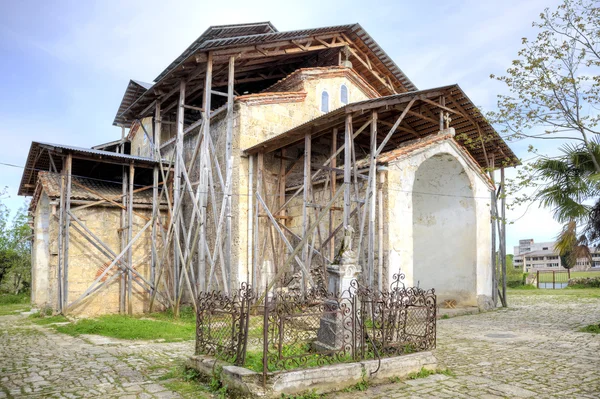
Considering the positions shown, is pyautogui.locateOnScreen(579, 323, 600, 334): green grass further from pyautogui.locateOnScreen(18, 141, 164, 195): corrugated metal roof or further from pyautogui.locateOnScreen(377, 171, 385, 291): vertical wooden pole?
pyautogui.locateOnScreen(18, 141, 164, 195): corrugated metal roof

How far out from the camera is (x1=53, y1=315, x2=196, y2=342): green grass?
1031 cm

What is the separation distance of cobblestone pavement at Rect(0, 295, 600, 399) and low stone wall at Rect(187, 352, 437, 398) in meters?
0.21

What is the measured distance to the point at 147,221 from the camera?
15.4 m

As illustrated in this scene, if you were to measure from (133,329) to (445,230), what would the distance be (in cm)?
1005

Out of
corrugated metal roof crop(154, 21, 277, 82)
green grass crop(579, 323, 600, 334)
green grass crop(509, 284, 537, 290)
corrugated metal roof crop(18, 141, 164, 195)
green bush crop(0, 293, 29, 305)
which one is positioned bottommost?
green bush crop(0, 293, 29, 305)

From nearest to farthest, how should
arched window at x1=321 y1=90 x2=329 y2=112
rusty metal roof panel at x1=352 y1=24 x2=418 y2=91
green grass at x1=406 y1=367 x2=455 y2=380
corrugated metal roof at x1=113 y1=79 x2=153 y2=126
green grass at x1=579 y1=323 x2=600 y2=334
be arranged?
green grass at x1=406 y1=367 x2=455 y2=380 → green grass at x1=579 y1=323 x2=600 y2=334 → arched window at x1=321 y1=90 x2=329 y2=112 → rusty metal roof panel at x1=352 y1=24 x2=418 y2=91 → corrugated metal roof at x1=113 y1=79 x2=153 y2=126

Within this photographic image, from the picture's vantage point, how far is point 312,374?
5.74 m

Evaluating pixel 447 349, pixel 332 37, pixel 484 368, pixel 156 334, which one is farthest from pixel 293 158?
pixel 484 368

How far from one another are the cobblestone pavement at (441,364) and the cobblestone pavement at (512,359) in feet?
0.04

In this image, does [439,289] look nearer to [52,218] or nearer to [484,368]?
[484,368]

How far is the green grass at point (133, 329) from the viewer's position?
10312 mm

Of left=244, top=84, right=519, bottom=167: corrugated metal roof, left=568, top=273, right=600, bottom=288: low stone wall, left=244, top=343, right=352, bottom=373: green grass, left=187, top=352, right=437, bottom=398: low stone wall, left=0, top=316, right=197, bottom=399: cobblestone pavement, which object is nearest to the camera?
left=187, top=352, right=437, bottom=398: low stone wall

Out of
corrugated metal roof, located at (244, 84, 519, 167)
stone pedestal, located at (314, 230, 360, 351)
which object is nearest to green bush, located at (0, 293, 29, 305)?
corrugated metal roof, located at (244, 84, 519, 167)

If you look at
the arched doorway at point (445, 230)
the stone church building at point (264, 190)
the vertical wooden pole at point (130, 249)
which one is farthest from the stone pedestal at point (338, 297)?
the vertical wooden pole at point (130, 249)
